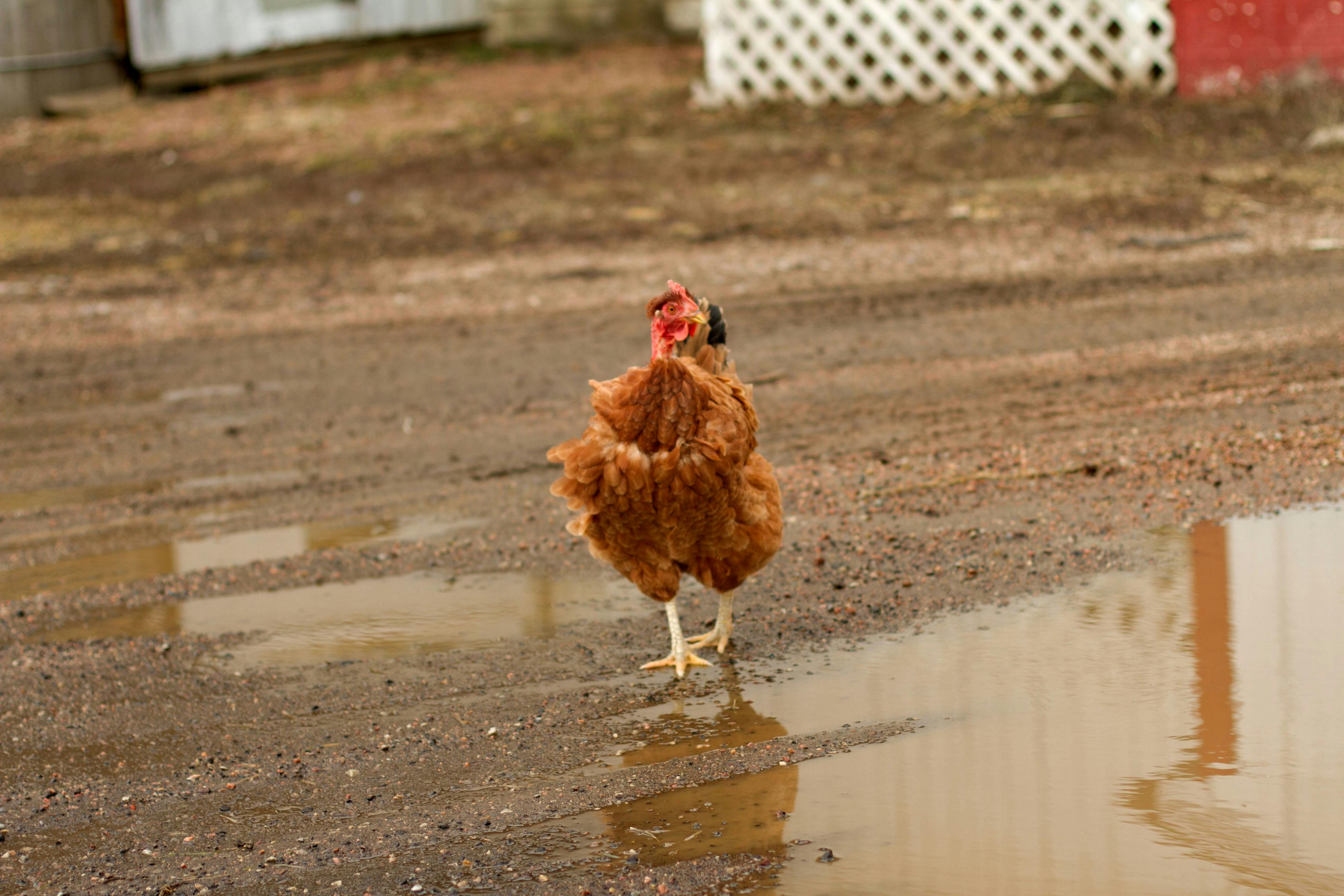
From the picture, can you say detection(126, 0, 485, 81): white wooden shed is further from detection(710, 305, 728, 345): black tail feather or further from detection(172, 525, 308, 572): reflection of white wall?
detection(710, 305, 728, 345): black tail feather

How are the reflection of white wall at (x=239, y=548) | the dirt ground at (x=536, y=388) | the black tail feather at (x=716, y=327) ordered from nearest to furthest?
the dirt ground at (x=536, y=388), the black tail feather at (x=716, y=327), the reflection of white wall at (x=239, y=548)

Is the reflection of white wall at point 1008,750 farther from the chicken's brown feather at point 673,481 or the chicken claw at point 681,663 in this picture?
the chicken's brown feather at point 673,481

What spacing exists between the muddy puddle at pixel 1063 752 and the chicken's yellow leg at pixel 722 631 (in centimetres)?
20

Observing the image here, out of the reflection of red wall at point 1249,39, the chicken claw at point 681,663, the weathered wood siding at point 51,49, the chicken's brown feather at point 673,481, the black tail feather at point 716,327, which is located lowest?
the chicken claw at point 681,663

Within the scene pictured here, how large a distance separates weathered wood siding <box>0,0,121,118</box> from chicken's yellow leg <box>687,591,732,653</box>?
15.0 metres

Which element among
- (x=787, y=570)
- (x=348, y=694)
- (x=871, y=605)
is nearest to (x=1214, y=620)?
(x=871, y=605)

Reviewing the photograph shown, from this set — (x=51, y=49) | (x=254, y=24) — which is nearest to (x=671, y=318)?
(x=51, y=49)

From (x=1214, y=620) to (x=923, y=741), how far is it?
1350mm

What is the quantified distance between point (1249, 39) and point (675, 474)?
33.8ft

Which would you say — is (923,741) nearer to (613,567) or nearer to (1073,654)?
(1073,654)

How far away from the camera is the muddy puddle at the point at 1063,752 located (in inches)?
143

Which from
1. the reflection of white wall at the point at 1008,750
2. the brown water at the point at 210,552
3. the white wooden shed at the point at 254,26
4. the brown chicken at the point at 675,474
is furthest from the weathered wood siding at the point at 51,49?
the reflection of white wall at the point at 1008,750

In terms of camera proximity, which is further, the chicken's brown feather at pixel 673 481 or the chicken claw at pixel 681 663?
the chicken claw at pixel 681 663

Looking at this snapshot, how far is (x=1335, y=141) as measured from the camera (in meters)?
11.5
